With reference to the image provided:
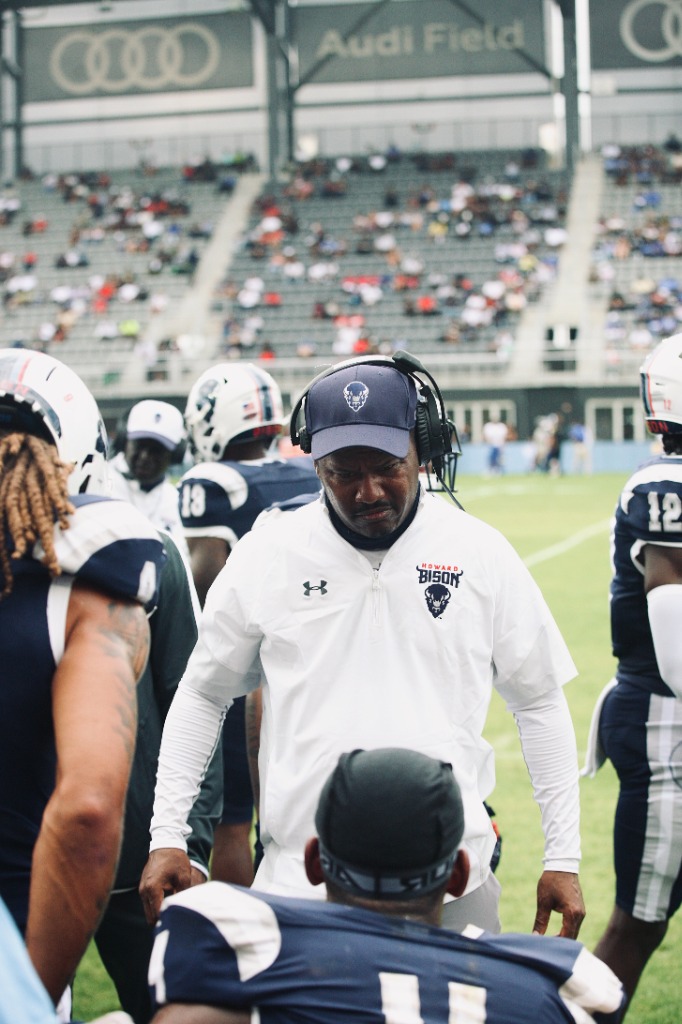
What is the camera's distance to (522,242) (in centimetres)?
3947

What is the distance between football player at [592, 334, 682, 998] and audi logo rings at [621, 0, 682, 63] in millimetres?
41706

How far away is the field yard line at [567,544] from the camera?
15.1 m

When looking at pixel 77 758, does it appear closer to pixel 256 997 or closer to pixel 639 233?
pixel 256 997

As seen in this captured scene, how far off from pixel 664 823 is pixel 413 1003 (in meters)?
2.00

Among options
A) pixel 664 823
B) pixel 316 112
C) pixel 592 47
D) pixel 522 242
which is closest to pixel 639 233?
pixel 522 242

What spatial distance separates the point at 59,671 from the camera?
1.83m

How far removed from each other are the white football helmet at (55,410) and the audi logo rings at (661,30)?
4320 cm

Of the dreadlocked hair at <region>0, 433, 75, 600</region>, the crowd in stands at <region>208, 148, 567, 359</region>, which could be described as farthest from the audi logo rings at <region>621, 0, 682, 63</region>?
the dreadlocked hair at <region>0, 433, 75, 600</region>

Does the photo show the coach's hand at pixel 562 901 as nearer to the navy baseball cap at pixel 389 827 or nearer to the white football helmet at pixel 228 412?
the navy baseball cap at pixel 389 827

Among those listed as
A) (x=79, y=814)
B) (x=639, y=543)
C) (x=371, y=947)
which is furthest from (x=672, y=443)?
(x=79, y=814)

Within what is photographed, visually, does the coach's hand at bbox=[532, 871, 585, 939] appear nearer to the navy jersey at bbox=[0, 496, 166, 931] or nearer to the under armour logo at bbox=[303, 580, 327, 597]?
the under armour logo at bbox=[303, 580, 327, 597]

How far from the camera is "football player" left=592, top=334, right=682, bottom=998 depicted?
11.1ft

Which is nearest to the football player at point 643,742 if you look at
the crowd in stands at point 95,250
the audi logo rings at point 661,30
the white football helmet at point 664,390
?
the white football helmet at point 664,390

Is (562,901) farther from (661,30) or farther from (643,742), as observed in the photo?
(661,30)
